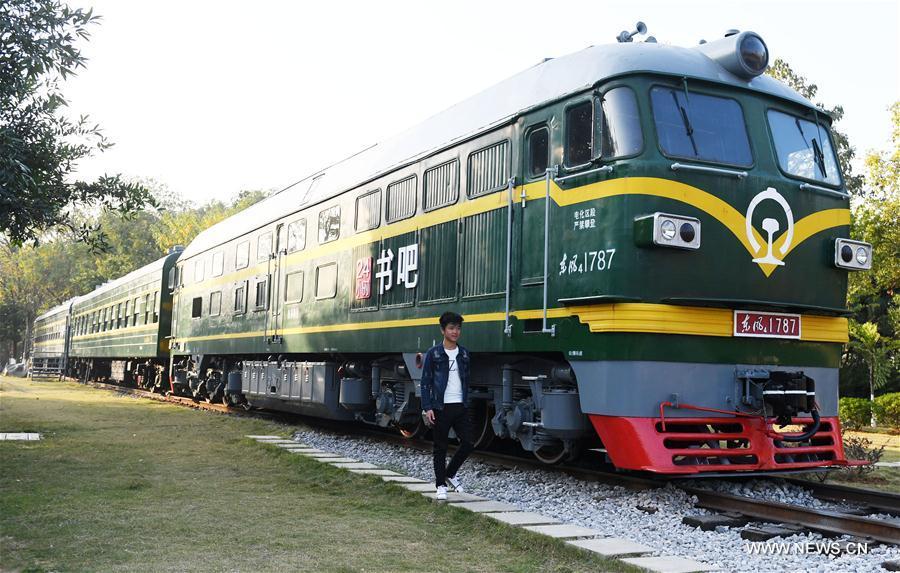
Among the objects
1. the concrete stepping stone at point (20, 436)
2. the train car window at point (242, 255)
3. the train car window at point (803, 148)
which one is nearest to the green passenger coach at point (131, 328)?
the train car window at point (242, 255)

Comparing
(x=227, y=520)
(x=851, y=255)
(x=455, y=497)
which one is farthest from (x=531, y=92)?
(x=227, y=520)

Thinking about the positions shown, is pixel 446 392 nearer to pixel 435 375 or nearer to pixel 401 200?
pixel 435 375

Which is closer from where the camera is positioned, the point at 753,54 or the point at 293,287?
the point at 753,54

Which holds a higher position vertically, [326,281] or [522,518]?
[326,281]

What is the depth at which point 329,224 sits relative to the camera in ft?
45.1

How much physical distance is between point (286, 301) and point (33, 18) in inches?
266

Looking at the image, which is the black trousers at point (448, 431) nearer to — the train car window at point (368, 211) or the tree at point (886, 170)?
the train car window at point (368, 211)

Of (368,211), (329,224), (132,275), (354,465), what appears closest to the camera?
(354,465)

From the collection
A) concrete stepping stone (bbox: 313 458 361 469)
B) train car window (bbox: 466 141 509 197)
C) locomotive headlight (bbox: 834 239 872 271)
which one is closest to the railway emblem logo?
locomotive headlight (bbox: 834 239 872 271)

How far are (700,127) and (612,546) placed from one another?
404 cm

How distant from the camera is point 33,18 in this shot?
9.59 meters

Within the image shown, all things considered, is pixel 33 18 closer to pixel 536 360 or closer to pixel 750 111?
pixel 536 360

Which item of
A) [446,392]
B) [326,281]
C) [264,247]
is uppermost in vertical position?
[264,247]

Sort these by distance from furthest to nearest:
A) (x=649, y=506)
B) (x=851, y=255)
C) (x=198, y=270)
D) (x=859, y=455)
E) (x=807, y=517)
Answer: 1. (x=198, y=270)
2. (x=859, y=455)
3. (x=851, y=255)
4. (x=649, y=506)
5. (x=807, y=517)
